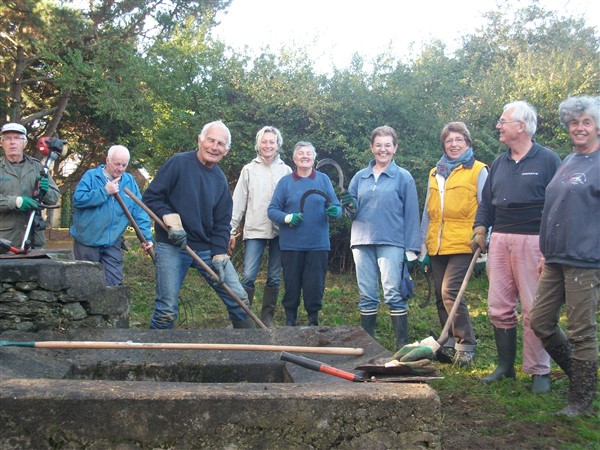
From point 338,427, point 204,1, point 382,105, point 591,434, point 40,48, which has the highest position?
point 204,1

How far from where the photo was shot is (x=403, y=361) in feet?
10.4

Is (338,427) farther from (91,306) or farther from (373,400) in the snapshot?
(91,306)

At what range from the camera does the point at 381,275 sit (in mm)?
5680

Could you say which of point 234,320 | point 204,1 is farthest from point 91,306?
point 204,1

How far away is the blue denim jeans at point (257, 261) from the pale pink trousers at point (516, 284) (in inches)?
84.8

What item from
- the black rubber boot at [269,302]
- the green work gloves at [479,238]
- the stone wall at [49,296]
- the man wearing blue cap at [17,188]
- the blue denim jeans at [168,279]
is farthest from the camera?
the black rubber boot at [269,302]

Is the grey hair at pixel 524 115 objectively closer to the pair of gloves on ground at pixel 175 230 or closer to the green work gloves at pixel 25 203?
the pair of gloves on ground at pixel 175 230

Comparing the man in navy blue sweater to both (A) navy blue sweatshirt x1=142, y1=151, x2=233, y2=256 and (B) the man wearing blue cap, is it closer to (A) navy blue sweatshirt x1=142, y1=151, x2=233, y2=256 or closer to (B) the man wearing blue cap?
(A) navy blue sweatshirt x1=142, y1=151, x2=233, y2=256

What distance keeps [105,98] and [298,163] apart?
7776 mm

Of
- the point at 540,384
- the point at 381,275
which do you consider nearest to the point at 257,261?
the point at 381,275

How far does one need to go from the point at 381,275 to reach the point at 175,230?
188 centimetres

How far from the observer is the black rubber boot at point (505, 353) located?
490cm

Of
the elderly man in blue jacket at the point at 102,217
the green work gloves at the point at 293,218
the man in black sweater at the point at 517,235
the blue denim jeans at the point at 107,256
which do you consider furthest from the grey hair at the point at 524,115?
the blue denim jeans at the point at 107,256

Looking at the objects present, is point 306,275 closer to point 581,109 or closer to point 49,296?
point 49,296
